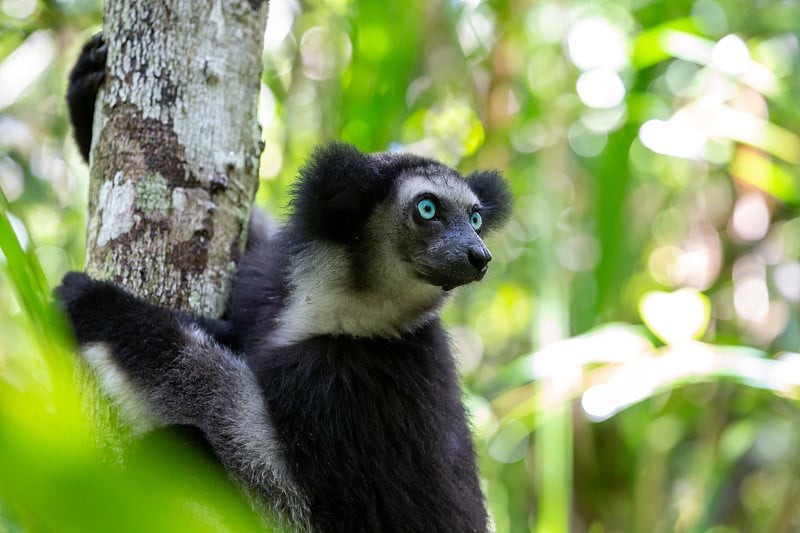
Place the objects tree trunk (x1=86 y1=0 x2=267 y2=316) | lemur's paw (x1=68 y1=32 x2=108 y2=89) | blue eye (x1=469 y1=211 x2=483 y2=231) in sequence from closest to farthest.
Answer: tree trunk (x1=86 y1=0 x2=267 y2=316) < lemur's paw (x1=68 y1=32 x2=108 y2=89) < blue eye (x1=469 y1=211 x2=483 y2=231)

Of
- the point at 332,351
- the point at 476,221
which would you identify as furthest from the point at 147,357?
the point at 476,221

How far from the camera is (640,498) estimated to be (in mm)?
5840

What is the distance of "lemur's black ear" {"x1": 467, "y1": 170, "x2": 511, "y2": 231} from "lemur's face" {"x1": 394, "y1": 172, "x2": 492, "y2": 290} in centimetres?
34

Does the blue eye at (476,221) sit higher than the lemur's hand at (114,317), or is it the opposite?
the lemur's hand at (114,317)

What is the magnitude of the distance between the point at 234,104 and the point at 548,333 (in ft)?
7.54

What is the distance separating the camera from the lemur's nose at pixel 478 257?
10.5 feet

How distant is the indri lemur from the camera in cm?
288

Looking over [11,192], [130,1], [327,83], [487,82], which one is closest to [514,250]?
[487,82]

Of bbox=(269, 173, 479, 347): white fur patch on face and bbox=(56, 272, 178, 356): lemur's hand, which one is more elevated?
bbox=(56, 272, 178, 356): lemur's hand

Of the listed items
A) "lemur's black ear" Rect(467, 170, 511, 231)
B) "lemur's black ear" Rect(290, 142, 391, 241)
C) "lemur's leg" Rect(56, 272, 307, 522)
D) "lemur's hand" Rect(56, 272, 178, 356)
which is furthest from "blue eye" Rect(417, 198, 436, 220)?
"lemur's hand" Rect(56, 272, 178, 356)

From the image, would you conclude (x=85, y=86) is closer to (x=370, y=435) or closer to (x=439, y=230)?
(x=439, y=230)

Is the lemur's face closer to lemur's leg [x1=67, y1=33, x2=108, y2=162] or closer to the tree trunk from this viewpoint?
the tree trunk

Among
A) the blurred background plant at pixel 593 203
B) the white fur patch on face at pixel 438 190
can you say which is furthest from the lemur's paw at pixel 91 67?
the white fur patch on face at pixel 438 190

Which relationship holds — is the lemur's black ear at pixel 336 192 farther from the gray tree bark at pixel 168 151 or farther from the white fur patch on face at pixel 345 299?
the gray tree bark at pixel 168 151
